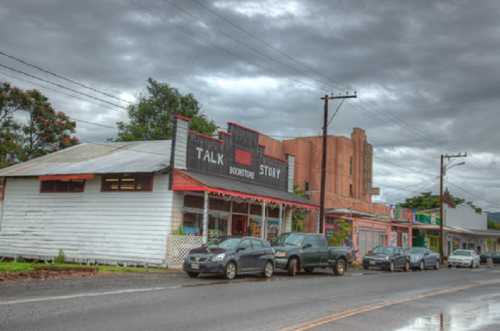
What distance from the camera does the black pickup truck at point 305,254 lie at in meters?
24.2

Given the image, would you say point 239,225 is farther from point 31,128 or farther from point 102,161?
point 31,128

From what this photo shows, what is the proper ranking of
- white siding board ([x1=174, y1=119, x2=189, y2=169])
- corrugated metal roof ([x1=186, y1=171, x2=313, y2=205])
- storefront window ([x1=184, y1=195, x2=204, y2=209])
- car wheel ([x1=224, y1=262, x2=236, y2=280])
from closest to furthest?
car wheel ([x1=224, y1=262, x2=236, y2=280])
corrugated metal roof ([x1=186, y1=171, x2=313, y2=205])
white siding board ([x1=174, y1=119, x2=189, y2=169])
storefront window ([x1=184, y1=195, x2=204, y2=209])

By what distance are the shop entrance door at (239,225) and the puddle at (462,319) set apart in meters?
16.1

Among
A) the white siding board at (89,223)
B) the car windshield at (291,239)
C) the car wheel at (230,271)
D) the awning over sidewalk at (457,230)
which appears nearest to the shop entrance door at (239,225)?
the car windshield at (291,239)

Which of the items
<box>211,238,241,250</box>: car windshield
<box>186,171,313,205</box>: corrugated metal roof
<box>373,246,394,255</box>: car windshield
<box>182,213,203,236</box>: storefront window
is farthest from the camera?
<box>373,246,394,255</box>: car windshield

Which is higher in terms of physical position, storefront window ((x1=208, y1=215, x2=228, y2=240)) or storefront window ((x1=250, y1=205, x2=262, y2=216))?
storefront window ((x1=250, y1=205, x2=262, y2=216))

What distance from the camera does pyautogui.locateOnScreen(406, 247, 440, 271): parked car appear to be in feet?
120

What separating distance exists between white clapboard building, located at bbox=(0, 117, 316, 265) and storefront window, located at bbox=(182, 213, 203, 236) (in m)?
0.05

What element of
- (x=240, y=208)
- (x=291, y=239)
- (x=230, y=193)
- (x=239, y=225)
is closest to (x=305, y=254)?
(x=291, y=239)

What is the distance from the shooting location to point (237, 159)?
99.5 feet

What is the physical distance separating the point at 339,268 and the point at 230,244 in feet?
24.0

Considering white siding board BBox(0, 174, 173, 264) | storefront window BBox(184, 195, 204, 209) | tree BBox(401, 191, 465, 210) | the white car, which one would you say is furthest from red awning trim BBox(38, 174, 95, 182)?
Answer: tree BBox(401, 191, 465, 210)

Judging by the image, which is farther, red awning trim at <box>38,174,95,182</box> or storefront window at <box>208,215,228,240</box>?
storefront window at <box>208,215,228,240</box>

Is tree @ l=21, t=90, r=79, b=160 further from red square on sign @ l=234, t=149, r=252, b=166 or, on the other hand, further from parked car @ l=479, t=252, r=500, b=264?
parked car @ l=479, t=252, r=500, b=264
